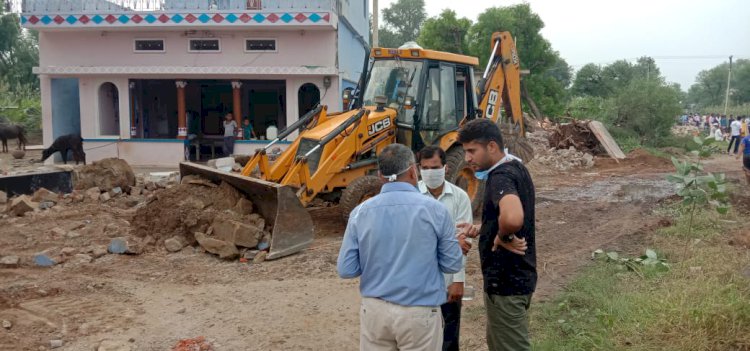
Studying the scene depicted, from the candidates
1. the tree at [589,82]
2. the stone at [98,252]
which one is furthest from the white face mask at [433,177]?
the tree at [589,82]

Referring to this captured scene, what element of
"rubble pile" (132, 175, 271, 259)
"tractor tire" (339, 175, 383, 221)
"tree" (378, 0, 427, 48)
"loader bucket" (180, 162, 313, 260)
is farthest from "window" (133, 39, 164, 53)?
"tree" (378, 0, 427, 48)

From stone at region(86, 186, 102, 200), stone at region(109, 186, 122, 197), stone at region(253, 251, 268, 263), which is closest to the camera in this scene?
stone at region(253, 251, 268, 263)

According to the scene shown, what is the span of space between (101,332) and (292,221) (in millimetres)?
2895

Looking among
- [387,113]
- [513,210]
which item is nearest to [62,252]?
[387,113]

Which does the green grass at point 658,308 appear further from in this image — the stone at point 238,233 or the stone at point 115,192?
the stone at point 115,192

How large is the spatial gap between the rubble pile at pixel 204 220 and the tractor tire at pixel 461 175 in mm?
3222

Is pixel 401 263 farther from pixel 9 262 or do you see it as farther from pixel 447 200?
pixel 9 262

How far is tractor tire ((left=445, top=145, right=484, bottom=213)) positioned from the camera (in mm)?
10125

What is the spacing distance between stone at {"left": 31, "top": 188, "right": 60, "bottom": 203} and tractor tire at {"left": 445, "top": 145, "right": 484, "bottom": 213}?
657 centimetres

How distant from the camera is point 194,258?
316 inches

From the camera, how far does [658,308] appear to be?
4879mm

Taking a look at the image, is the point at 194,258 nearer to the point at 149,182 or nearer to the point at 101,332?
the point at 101,332

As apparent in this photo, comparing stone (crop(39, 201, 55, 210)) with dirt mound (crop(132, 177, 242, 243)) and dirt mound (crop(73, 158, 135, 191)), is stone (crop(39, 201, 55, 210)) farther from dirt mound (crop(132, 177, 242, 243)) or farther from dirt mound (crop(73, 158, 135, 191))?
dirt mound (crop(132, 177, 242, 243))

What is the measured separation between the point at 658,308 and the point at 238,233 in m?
4.91
